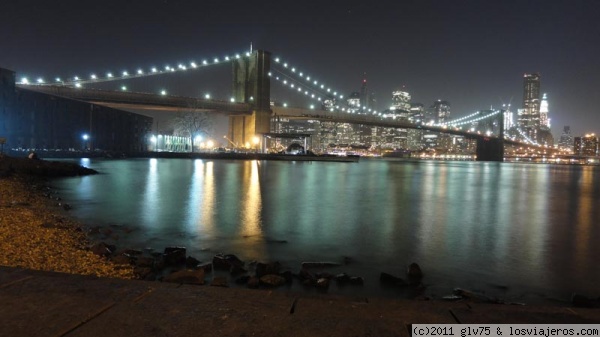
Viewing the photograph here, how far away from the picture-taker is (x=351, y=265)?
7625mm

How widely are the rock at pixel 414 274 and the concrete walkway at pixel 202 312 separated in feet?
12.3

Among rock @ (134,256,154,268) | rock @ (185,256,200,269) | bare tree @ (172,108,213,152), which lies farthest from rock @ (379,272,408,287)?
bare tree @ (172,108,213,152)

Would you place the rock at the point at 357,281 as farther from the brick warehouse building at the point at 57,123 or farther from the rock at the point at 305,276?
the brick warehouse building at the point at 57,123

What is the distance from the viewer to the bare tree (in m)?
70.1

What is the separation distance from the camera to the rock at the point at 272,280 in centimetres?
599

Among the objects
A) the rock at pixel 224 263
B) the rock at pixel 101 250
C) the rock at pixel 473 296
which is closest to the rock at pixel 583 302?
the rock at pixel 473 296

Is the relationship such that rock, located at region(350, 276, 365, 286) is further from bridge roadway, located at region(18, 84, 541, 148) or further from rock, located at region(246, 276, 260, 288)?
bridge roadway, located at region(18, 84, 541, 148)

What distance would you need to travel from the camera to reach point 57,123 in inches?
1986

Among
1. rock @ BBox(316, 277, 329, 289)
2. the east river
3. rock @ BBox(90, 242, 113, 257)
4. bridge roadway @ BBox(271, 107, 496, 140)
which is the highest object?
bridge roadway @ BBox(271, 107, 496, 140)

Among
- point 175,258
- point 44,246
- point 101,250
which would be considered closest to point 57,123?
point 101,250

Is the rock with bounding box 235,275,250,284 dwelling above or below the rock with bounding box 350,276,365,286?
above

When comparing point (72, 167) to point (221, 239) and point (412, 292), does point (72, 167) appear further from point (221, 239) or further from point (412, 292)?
point (412, 292)

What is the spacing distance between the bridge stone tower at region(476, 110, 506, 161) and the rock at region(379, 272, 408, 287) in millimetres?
96572

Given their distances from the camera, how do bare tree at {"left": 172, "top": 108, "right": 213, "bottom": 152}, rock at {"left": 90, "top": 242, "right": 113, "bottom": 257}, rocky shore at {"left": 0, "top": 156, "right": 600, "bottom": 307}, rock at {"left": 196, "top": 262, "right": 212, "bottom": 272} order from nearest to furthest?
1. rocky shore at {"left": 0, "top": 156, "right": 600, "bottom": 307}
2. rock at {"left": 196, "top": 262, "right": 212, "bottom": 272}
3. rock at {"left": 90, "top": 242, "right": 113, "bottom": 257}
4. bare tree at {"left": 172, "top": 108, "right": 213, "bottom": 152}
